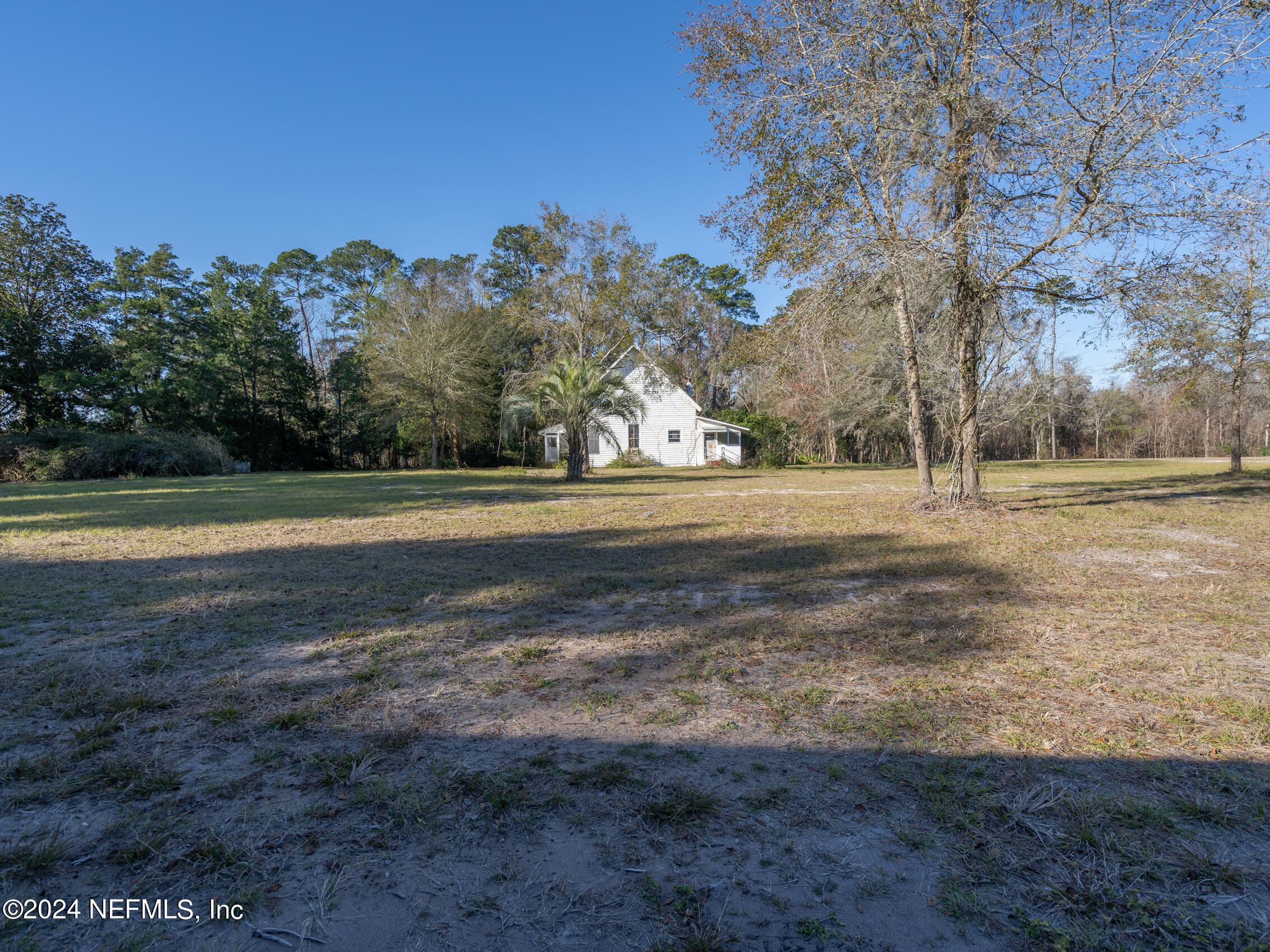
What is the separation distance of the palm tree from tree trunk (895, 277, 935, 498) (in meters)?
10.4

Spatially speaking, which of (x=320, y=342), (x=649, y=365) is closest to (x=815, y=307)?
(x=649, y=365)

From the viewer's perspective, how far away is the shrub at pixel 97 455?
73.9ft

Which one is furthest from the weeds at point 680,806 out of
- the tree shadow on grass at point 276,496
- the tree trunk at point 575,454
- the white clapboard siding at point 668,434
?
the white clapboard siding at point 668,434

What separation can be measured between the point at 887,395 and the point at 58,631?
28.7 m

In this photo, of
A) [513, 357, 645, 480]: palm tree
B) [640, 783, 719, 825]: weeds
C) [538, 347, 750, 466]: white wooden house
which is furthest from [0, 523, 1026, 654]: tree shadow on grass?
[538, 347, 750, 466]: white wooden house

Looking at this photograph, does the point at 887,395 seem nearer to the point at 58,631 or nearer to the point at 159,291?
the point at 58,631

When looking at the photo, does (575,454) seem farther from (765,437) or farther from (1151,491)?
(765,437)

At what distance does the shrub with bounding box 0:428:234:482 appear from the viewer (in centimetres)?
2252

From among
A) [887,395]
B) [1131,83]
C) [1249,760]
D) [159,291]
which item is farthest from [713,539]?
[159,291]

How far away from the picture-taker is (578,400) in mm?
19141

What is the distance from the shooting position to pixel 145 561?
6582 mm

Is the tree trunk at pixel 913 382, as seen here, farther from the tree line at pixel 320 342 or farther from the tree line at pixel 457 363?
the tree line at pixel 320 342

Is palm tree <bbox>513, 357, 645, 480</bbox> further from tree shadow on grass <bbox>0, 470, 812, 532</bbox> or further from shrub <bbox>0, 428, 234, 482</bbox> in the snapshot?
shrub <bbox>0, 428, 234, 482</bbox>

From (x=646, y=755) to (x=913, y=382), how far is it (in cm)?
928
